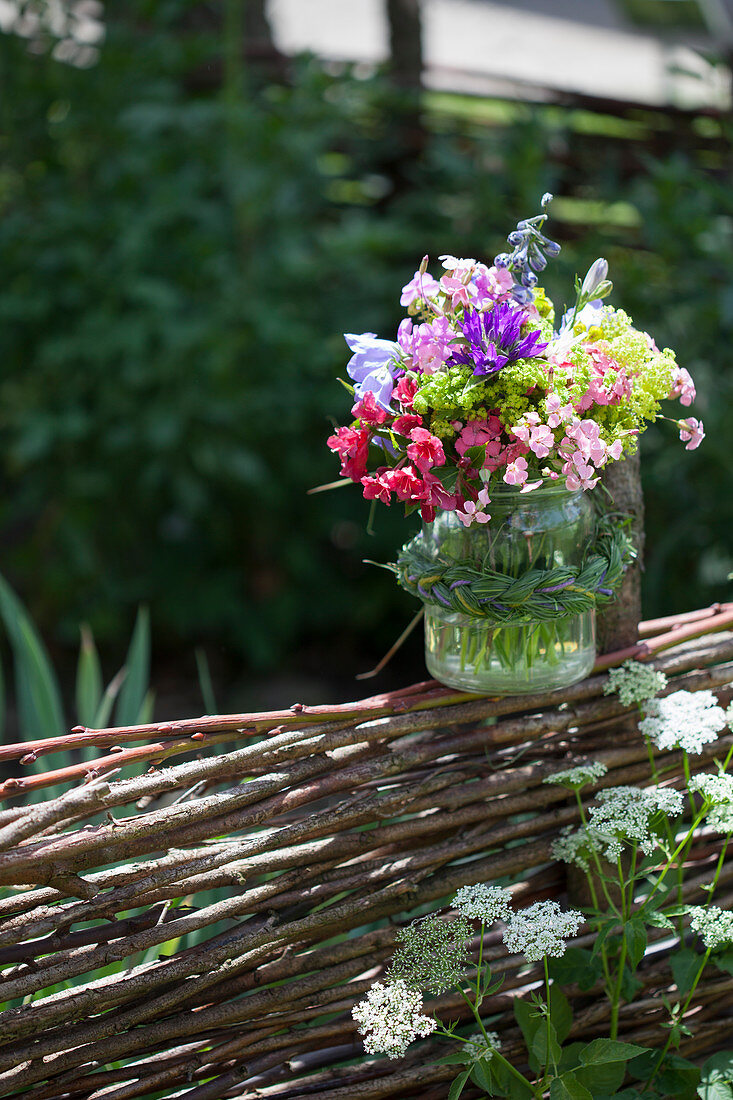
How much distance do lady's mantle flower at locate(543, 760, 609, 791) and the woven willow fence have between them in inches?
1.4

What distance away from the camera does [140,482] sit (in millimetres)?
2688

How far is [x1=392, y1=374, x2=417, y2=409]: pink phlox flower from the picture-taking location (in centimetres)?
85

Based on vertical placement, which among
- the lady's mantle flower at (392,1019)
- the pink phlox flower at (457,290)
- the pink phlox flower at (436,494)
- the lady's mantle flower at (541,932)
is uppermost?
the pink phlox flower at (457,290)

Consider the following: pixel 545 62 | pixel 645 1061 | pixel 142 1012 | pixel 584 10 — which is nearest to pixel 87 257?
pixel 142 1012

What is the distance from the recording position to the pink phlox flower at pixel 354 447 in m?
0.87

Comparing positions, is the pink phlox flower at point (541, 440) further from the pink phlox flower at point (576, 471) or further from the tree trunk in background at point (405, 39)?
the tree trunk in background at point (405, 39)

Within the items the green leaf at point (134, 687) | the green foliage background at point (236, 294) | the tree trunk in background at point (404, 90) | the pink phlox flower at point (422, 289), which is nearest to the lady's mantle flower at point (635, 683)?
the pink phlox flower at point (422, 289)

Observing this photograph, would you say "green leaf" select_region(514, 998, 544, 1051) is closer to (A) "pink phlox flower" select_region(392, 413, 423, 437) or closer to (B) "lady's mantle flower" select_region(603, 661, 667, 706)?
(B) "lady's mantle flower" select_region(603, 661, 667, 706)

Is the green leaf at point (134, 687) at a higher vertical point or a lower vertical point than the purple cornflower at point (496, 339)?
lower

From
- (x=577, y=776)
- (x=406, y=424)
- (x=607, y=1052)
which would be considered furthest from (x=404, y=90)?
(x=607, y=1052)

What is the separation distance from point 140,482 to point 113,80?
1049 mm

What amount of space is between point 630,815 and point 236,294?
193 centimetres

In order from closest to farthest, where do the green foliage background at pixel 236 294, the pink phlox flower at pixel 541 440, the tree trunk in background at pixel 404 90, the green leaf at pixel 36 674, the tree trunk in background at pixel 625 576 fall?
1. the pink phlox flower at pixel 541 440
2. the tree trunk in background at pixel 625 576
3. the green leaf at pixel 36 674
4. the green foliage background at pixel 236 294
5. the tree trunk in background at pixel 404 90

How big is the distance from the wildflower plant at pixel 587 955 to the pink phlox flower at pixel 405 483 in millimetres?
318
